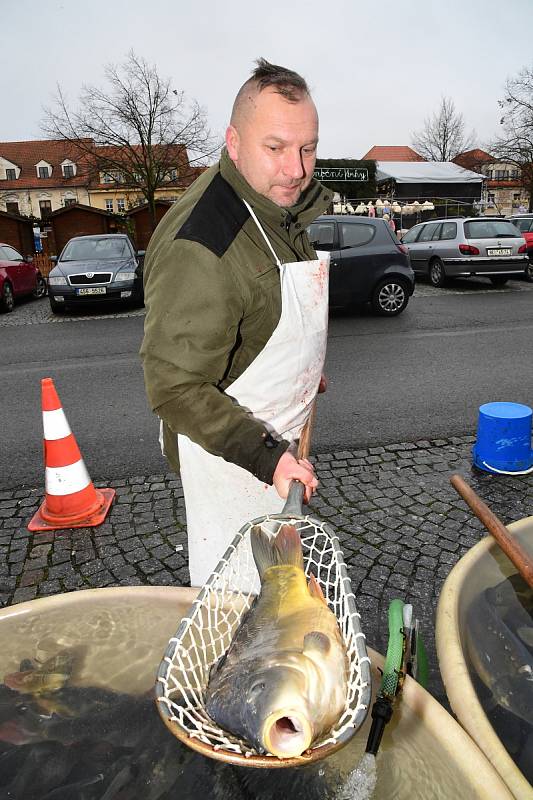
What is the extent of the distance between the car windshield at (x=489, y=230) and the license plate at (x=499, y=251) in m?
0.31

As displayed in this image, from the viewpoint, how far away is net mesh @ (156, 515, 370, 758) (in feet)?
3.17

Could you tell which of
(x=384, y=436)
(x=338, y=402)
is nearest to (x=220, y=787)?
(x=384, y=436)

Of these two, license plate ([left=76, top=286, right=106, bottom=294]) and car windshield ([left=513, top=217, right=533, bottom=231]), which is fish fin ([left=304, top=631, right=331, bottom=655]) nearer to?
license plate ([left=76, top=286, right=106, bottom=294])

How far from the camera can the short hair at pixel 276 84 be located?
1.60m

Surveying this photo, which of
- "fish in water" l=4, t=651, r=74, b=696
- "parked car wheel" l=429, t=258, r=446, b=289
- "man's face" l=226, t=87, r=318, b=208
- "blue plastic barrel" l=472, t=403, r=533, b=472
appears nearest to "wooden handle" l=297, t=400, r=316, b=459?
"man's face" l=226, t=87, r=318, b=208

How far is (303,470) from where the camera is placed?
155 cm

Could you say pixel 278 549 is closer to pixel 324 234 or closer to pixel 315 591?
pixel 315 591

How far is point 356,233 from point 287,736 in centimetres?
1048

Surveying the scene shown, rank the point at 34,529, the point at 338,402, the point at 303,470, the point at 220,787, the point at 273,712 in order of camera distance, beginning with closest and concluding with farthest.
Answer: the point at 273,712 < the point at 220,787 < the point at 303,470 < the point at 34,529 < the point at 338,402

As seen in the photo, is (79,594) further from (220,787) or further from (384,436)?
(384,436)

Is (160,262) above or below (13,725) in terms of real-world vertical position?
above

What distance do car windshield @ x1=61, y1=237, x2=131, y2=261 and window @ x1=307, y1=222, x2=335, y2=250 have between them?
483 cm

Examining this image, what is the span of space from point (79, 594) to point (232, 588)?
0.40 metres

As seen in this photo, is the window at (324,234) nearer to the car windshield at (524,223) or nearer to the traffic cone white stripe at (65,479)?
the traffic cone white stripe at (65,479)
